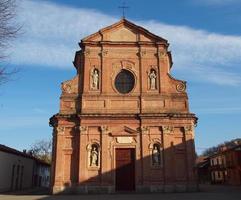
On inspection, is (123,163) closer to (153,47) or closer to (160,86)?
(160,86)

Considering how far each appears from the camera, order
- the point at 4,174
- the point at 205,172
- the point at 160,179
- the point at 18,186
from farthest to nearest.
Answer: the point at 205,172 < the point at 18,186 < the point at 4,174 < the point at 160,179

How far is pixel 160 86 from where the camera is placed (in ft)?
83.1

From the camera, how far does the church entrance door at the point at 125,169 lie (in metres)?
23.6

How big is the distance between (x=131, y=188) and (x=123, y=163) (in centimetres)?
177

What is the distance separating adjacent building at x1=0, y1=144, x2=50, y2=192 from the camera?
2873cm

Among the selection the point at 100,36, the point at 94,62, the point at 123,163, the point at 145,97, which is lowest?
the point at 123,163

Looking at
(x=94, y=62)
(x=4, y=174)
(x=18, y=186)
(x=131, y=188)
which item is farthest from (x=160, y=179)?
(x=18, y=186)

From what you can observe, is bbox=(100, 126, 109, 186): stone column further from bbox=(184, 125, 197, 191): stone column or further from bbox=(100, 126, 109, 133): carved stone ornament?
bbox=(184, 125, 197, 191): stone column

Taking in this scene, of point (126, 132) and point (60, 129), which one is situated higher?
point (60, 129)

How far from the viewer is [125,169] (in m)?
24.0

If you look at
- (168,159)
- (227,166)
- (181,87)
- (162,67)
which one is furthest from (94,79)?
(227,166)

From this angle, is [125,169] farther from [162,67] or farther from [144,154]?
[162,67]

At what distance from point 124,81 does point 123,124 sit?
3430mm

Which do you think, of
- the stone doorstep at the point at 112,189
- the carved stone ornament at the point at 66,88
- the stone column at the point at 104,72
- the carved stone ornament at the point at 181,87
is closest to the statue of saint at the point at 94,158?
the stone doorstep at the point at 112,189
